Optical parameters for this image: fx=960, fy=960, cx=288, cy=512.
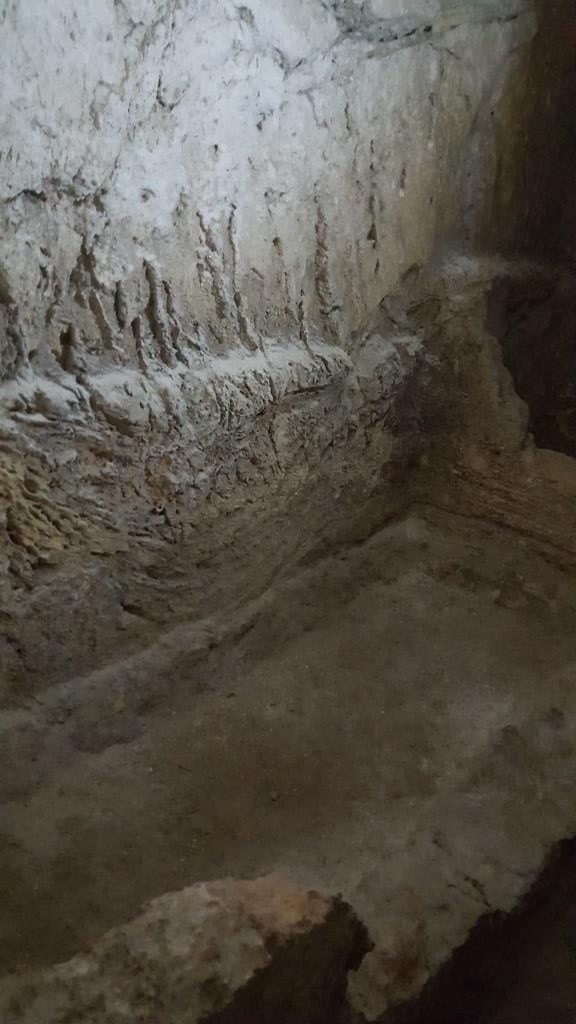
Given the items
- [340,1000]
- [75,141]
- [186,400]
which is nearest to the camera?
[340,1000]

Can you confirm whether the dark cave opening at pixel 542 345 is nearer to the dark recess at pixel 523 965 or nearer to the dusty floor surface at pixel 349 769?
the dusty floor surface at pixel 349 769

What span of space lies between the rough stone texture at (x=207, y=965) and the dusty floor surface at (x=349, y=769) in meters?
0.32

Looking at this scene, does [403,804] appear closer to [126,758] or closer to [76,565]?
[126,758]

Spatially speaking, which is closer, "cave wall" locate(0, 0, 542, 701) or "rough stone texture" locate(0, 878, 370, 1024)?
"rough stone texture" locate(0, 878, 370, 1024)

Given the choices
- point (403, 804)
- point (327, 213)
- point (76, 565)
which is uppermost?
point (327, 213)

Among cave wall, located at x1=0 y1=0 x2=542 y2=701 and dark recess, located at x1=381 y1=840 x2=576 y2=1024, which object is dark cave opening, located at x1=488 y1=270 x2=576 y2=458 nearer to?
cave wall, located at x1=0 y1=0 x2=542 y2=701

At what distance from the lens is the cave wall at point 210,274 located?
5.73 ft

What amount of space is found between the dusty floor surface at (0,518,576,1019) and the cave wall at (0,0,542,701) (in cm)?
19

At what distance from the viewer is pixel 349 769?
219 centimetres

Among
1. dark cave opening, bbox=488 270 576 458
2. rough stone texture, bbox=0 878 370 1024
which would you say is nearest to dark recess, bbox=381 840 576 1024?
rough stone texture, bbox=0 878 370 1024

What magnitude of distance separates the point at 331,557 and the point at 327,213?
2.95 ft

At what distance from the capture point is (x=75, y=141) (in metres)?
1.71

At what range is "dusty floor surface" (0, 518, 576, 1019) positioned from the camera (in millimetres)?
1831

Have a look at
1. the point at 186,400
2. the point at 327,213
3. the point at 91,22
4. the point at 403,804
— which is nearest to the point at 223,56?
the point at 91,22
